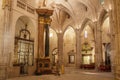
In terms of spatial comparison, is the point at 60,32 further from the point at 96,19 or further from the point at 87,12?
the point at 96,19

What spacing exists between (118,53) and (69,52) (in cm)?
2269

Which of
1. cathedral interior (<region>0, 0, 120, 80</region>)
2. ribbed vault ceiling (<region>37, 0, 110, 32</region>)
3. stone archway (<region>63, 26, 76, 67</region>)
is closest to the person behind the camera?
cathedral interior (<region>0, 0, 120, 80</region>)

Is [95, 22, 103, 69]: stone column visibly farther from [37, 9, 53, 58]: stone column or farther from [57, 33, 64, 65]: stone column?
[57, 33, 64, 65]: stone column

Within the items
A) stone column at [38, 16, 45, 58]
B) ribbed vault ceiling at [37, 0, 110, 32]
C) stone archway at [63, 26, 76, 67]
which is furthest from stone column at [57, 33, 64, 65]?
stone column at [38, 16, 45, 58]

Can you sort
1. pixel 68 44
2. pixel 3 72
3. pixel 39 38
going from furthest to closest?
pixel 68 44 → pixel 39 38 → pixel 3 72

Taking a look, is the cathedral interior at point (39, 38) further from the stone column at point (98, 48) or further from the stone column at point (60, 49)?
the stone column at point (60, 49)

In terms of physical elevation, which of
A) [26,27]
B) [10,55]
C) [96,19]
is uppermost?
[96,19]

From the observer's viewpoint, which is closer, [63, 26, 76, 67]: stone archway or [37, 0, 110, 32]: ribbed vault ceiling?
[37, 0, 110, 32]: ribbed vault ceiling

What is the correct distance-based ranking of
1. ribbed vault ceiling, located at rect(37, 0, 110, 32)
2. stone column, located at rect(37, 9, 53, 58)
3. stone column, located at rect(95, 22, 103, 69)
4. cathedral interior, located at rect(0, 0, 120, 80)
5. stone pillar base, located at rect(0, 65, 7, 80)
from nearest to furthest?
1. stone pillar base, located at rect(0, 65, 7, 80)
2. cathedral interior, located at rect(0, 0, 120, 80)
3. stone column, located at rect(37, 9, 53, 58)
4. stone column, located at rect(95, 22, 103, 69)
5. ribbed vault ceiling, located at rect(37, 0, 110, 32)

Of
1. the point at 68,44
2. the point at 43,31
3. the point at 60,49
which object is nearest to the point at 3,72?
the point at 43,31

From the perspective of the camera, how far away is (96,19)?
20.0m

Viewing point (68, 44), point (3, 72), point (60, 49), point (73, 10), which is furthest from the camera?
point (68, 44)

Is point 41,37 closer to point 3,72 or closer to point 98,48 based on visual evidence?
point 3,72

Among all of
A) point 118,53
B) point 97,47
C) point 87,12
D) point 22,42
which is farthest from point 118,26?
point 87,12
